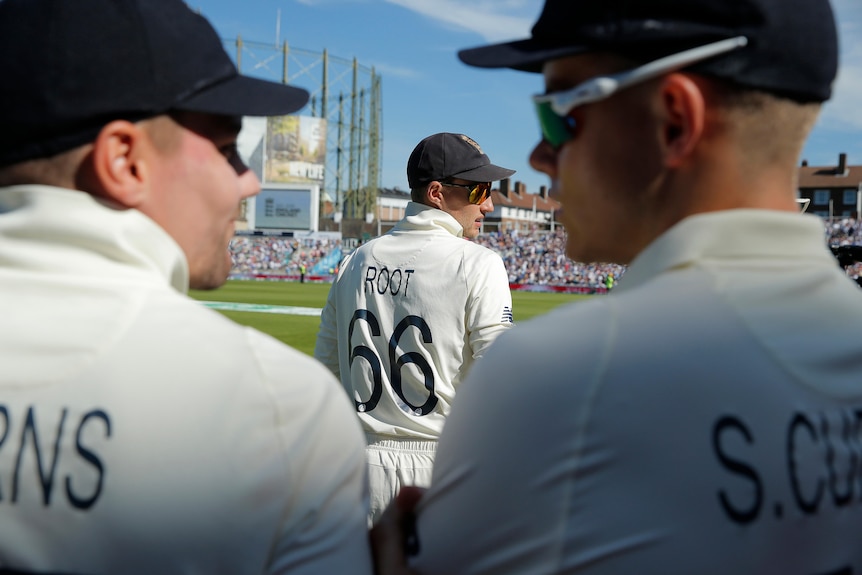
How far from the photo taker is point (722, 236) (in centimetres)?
138

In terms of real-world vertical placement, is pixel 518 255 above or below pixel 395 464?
below

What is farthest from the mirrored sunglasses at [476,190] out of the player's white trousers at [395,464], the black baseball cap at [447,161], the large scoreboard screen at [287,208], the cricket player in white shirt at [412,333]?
the large scoreboard screen at [287,208]

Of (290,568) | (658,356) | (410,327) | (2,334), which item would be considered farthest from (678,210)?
(410,327)

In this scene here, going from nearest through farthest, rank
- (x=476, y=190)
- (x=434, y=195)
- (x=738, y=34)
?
(x=738, y=34) < (x=434, y=195) < (x=476, y=190)

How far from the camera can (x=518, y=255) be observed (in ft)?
209

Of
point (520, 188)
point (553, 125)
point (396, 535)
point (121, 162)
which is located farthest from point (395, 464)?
point (520, 188)

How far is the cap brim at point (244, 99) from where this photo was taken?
156cm

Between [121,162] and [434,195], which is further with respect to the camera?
[434,195]

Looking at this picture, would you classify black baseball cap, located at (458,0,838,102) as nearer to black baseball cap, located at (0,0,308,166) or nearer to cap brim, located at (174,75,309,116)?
cap brim, located at (174,75,309,116)

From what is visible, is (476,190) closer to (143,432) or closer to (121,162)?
(121,162)

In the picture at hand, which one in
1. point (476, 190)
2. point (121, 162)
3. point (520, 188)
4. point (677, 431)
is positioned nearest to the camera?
point (677, 431)

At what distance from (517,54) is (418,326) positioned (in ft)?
9.11

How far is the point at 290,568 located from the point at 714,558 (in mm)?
711

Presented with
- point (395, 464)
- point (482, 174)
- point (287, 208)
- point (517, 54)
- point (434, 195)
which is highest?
point (517, 54)
